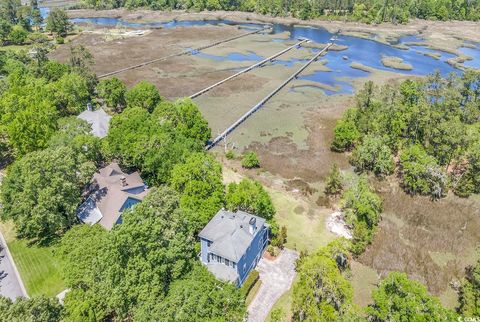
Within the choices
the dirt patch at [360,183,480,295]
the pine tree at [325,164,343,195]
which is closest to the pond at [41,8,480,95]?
the pine tree at [325,164,343,195]

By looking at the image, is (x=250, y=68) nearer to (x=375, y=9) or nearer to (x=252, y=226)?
(x=252, y=226)

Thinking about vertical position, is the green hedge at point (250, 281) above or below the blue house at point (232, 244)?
below

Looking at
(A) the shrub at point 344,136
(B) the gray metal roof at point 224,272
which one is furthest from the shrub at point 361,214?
(A) the shrub at point 344,136

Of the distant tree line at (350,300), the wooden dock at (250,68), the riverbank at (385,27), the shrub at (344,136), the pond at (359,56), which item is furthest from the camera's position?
the riverbank at (385,27)

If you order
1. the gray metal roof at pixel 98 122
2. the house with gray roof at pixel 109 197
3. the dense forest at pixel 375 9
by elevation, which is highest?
the dense forest at pixel 375 9

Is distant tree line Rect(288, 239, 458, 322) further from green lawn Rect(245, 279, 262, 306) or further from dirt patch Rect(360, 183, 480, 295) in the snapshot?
dirt patch Rect(360, 183, 480, 295)

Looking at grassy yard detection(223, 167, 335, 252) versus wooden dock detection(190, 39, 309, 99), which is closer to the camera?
grassy yard detection(223, 167, 335, 252)

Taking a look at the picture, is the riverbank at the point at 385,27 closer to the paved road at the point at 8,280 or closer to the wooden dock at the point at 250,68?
the wooden dock at the point at 250,68
